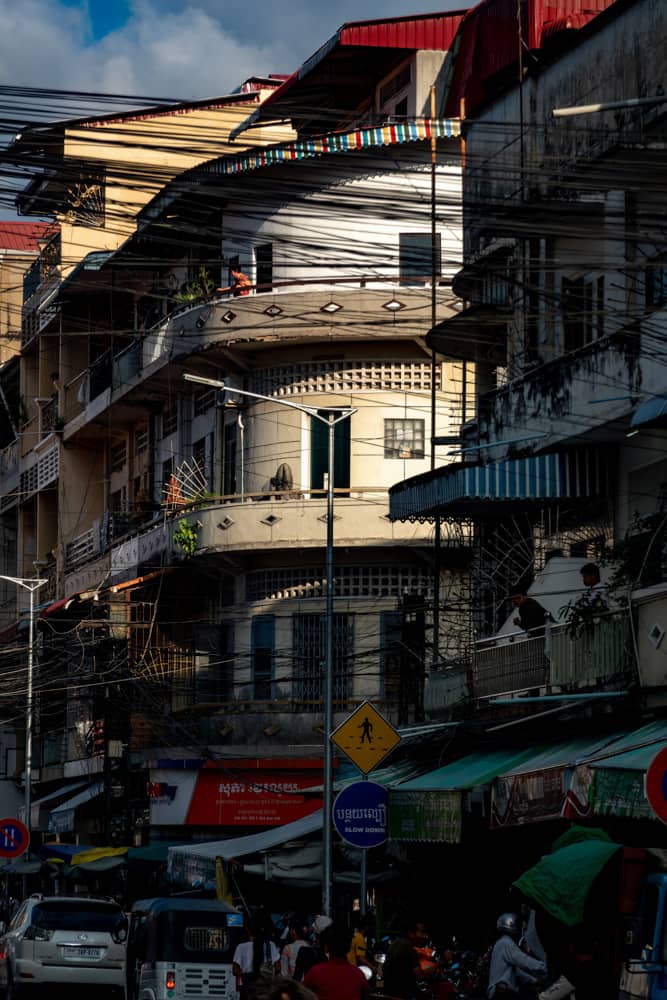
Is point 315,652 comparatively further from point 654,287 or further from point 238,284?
point 654,287

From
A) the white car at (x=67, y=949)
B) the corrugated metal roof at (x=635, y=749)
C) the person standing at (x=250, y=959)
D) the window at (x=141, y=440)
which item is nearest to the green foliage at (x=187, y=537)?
the window at (x=141, y=440)

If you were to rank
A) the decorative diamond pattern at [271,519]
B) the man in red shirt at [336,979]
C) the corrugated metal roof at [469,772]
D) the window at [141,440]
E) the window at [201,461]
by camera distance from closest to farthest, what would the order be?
the man in red shirt at [336,979]
the corrugated metal roof at [469,772]
the decorative diamond pattern at [271,519]
the window at [201,461]
the window at [141,440]

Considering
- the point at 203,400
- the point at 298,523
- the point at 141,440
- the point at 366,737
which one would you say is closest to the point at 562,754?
the point at 366,737

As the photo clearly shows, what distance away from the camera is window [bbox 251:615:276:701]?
40.7m

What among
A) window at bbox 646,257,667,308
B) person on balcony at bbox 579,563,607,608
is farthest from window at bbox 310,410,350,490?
person on balcony at bbox 579,563,607,608

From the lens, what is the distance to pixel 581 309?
27.0 meters

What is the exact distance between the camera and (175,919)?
911 inches

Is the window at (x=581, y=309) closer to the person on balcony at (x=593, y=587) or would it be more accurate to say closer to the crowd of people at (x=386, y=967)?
the person on balcony at (x=593, y=587)

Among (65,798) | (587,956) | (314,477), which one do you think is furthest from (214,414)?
(587,956)

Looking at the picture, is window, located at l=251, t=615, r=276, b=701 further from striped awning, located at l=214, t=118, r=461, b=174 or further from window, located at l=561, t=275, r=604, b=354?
window, located at l=561, t=275, r=604, b=354

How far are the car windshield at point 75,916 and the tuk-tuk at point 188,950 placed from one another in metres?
2.26

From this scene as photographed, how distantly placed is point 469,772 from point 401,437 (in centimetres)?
1604

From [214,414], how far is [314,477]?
372 centimetres

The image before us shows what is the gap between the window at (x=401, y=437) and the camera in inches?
1593
